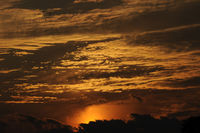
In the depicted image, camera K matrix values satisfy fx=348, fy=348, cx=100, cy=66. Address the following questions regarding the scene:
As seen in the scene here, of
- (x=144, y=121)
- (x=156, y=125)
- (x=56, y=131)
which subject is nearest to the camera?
(x=144, y=121)

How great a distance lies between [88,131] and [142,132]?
1538 inches

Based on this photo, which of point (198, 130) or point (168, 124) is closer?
point (198, 130)

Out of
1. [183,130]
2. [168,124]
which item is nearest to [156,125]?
[168,124]

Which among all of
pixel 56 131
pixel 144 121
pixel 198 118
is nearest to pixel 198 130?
pixel 198 118

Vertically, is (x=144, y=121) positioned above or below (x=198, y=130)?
below

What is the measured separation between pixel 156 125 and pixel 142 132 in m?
16.2

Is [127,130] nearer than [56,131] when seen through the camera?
Yes

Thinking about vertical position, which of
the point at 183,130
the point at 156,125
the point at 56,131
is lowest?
the point at 56,131

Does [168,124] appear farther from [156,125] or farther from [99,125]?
[99,125]

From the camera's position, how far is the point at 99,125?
148500mm

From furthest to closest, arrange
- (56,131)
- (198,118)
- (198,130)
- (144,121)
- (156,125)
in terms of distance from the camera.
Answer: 1. (56,131)
2. (156,125)
3. (144,121)
4. (198,118)
5. (198,130)

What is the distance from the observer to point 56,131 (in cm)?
17338

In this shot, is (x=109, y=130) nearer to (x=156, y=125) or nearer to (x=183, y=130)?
(x=156, y=125)

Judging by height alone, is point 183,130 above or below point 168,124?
above
